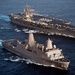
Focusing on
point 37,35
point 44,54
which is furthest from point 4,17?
point 44,54

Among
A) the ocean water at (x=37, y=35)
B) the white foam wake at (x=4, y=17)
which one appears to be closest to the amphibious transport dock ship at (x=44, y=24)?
the white foam wake at (x=4, y=17)

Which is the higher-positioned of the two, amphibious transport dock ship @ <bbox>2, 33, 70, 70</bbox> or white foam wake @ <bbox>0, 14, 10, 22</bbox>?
amphibious transport dock ship @ <bbox>2, 33, 70, 70</bbox>

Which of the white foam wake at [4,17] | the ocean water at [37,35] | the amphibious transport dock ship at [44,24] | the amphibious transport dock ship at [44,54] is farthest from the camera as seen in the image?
the white foam wake at [4,17]

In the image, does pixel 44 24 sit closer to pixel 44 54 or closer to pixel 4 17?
pixel 4 17

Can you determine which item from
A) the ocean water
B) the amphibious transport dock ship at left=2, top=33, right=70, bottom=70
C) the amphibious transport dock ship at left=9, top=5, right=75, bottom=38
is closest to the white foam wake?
the ocean water

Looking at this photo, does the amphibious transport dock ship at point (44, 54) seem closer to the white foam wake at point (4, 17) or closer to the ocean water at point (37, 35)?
the ocean water at point (37, 35)

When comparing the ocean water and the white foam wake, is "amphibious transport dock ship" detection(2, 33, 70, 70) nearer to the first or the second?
the ocean water
